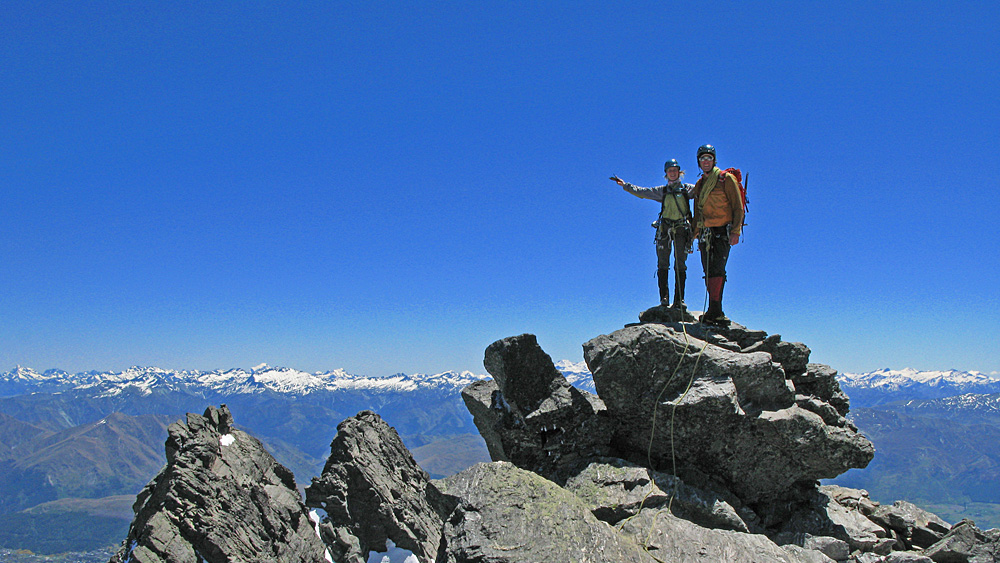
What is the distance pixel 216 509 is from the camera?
33.6 meters

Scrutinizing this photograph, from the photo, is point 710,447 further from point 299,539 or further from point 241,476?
point 241,476

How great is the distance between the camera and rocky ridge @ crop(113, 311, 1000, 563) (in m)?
11.3

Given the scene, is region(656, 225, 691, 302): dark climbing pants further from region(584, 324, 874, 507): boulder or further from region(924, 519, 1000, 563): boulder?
region(924, 519, 1000, 563): boulder

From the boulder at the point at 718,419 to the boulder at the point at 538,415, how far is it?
3.29ft

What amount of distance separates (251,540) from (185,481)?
5512 mm

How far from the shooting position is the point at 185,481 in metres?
33.3

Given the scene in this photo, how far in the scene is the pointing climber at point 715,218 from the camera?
18078 mm

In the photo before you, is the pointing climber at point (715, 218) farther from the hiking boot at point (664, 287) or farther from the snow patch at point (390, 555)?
the snow patch at point (390, 555)

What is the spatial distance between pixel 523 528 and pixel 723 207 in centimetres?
1265

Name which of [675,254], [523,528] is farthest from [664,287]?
[523,528]

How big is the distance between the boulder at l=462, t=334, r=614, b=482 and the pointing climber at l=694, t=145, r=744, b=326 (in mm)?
5983

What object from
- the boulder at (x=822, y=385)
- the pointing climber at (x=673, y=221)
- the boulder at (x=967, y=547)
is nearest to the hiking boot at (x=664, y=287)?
the pointing climber at (x=673, y=221)

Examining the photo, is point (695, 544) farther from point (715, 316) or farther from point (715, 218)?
point (715, 218)

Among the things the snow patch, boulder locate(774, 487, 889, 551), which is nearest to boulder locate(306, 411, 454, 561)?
the snow patch
